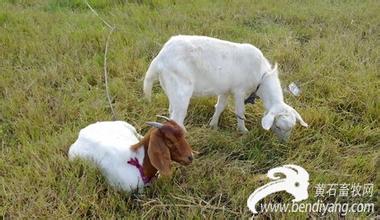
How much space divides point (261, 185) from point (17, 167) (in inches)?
75.0

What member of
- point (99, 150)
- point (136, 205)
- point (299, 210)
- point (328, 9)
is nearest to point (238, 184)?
point (299, 210)

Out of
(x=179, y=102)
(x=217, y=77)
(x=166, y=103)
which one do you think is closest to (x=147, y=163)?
(x=179, y=102)

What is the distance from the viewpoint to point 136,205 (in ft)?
10.7

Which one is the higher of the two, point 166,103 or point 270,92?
point 270,92

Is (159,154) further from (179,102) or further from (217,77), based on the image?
(217,77)

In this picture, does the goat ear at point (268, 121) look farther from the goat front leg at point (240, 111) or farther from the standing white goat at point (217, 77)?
the goat front leg at point (240, 111)

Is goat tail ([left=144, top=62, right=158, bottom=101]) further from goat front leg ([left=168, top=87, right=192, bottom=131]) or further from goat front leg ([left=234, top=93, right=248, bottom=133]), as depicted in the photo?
goat front leg ([left=234, top=93, right=248, bottom=133])

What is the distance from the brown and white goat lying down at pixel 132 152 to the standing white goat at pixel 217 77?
0.60 m

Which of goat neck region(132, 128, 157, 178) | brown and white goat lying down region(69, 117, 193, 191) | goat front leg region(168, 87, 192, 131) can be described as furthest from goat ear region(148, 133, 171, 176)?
goat front leg region(168, 87, 192, 131)

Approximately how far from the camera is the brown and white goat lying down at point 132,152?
3146mm

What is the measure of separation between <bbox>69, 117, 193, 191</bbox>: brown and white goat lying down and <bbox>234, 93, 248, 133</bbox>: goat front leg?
1.09 meters

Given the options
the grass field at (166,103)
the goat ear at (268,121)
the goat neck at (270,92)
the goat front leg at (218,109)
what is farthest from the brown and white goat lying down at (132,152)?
the goat neck at (270,92)

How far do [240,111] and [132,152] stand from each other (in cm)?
132

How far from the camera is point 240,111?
4.29 metres
